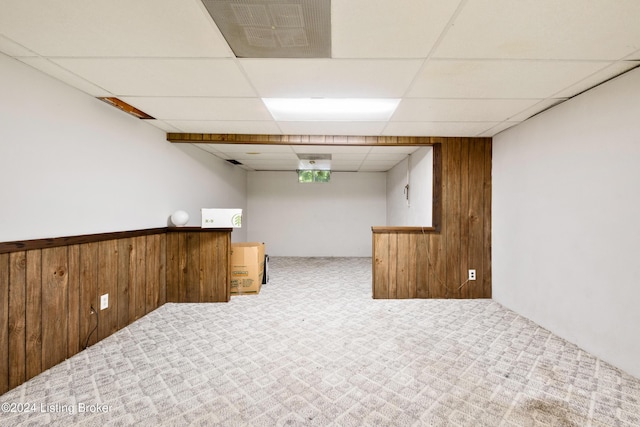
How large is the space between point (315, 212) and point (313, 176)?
90 cm

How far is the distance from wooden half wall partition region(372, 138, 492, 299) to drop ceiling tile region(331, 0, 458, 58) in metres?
2.21

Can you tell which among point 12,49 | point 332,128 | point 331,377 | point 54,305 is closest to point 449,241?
point 332,128

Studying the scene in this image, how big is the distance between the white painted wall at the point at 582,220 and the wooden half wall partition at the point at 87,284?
341 cm

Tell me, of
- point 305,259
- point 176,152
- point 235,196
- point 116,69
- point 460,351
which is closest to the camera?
point 116,69

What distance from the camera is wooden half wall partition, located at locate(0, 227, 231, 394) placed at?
1.76 metres

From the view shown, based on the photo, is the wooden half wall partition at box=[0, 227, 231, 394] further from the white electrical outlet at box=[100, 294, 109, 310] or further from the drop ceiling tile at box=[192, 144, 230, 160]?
the drop ceiling tile at box=[192, 144, 230, 160]

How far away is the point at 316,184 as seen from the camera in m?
6.88

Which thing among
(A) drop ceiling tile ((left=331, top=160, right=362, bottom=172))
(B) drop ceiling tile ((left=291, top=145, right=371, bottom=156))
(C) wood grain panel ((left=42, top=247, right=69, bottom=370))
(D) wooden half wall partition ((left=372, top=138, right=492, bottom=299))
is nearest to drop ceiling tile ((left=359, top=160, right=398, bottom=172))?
(A) drop ceiling tile ((left=331, top=160, right=362, bottom=172))

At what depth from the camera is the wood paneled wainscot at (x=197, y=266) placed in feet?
11.3

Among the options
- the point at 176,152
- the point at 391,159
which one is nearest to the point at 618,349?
the point at 391,159

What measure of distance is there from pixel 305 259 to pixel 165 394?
4903mm

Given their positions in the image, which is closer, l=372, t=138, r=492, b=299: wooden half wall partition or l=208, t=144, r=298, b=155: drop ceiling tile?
l=372, t=138, r=492, b=299: wooden half wall partition

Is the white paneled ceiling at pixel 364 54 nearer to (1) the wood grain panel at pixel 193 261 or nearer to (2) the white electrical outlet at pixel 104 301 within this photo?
(1) the wood grain panel at pixel 193 261

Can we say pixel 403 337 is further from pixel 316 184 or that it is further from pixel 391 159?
pixel 316 184
